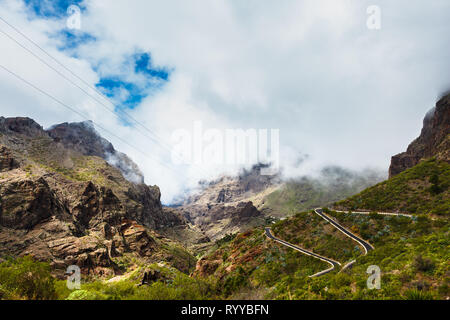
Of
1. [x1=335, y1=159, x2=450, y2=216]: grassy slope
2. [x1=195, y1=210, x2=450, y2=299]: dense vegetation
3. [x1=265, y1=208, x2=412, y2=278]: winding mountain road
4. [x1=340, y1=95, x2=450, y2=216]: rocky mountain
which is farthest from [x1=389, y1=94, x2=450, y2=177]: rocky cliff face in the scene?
[x1=195, y1=210, x2=450, y2=299]: dense vegetation

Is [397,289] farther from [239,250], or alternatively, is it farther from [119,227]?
[119,227]

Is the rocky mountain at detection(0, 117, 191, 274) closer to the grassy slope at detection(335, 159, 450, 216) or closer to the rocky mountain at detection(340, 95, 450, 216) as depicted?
the grassy slope at detection(335, 159, 450, 216)

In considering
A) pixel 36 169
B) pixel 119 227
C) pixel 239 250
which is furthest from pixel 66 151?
pixel 239 250

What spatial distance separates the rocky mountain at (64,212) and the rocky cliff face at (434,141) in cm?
11181

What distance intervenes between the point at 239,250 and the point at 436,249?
43820 mm

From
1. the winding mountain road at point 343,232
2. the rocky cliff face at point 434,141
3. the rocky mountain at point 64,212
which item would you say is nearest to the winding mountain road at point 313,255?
the winding mountain road at point 343,232

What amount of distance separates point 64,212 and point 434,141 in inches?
5947

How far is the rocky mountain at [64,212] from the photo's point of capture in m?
67.2

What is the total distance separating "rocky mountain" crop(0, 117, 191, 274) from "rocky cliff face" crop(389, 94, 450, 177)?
4402 inches

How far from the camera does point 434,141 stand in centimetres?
9038

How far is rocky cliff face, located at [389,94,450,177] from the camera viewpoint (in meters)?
74.2

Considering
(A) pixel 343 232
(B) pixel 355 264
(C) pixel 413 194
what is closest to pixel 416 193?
(C) pixel 413 194
